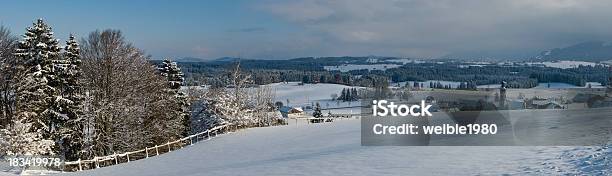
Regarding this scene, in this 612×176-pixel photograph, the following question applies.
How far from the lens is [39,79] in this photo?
34.2m

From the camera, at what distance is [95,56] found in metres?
34.8

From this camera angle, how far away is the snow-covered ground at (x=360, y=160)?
1529 cm

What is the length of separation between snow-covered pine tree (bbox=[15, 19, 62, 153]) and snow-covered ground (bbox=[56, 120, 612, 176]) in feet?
32.3

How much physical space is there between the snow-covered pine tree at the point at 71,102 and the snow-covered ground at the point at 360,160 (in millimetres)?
8852

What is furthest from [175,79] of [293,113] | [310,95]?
[310,95]

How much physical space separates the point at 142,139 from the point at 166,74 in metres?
13.1

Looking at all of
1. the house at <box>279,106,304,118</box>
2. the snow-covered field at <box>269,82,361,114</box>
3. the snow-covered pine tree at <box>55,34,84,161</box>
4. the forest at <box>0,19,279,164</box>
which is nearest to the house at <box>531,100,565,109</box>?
the forest at <box>0,19,279,164</box>

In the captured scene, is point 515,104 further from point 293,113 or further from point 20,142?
point 293,113

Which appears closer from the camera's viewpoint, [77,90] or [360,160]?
[360,160]

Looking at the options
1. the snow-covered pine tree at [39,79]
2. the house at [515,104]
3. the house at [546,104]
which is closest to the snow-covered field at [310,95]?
the snow-covered pine tree at [39,79]

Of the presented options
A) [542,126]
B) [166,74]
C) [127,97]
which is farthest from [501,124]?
[166,74]

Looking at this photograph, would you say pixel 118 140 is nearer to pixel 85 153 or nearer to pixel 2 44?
pixel 85 153

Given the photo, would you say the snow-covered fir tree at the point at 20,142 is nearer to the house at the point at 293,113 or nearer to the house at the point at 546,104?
the house at the point at 546,104

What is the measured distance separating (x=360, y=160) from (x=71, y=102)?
22706 mm
